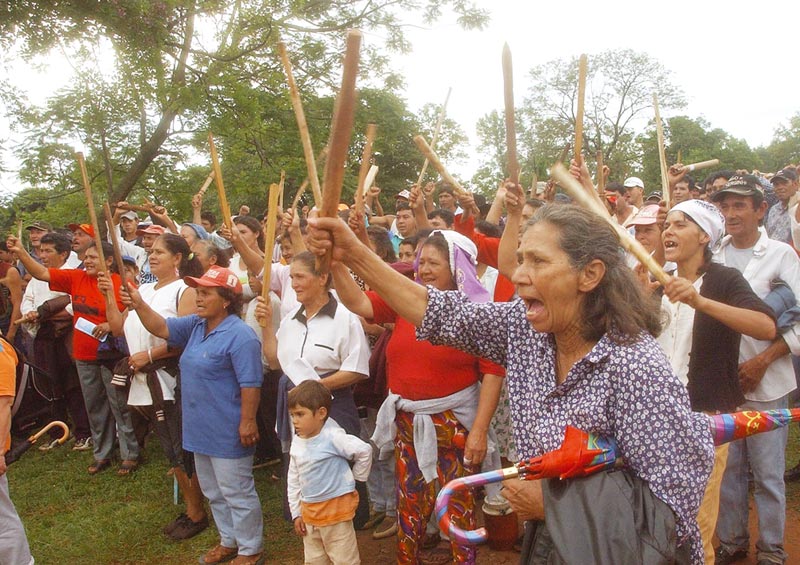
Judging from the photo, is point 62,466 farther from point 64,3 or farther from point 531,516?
point 531,516

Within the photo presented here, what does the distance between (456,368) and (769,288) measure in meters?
2.03

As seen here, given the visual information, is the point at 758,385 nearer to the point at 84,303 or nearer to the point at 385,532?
the point at 385,532

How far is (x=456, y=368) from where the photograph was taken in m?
3.69

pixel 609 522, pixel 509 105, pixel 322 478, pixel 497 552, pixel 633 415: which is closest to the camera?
pixel 609 522

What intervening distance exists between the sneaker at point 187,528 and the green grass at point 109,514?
51 millimetres

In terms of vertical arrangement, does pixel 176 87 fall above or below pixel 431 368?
above

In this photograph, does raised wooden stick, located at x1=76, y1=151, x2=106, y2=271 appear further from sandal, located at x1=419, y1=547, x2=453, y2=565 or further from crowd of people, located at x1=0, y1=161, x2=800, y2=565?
sandal, located at x1=419, y1=547, x2=453, y2=565

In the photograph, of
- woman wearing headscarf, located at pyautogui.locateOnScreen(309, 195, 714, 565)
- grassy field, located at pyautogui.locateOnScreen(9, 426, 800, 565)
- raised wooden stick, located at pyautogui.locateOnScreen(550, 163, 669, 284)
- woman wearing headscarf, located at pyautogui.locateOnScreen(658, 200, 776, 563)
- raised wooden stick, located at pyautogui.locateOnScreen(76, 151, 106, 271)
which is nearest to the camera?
woman wearing headscarf, located at pyautogui.locateOnScreen(309, 195, 714, 565)

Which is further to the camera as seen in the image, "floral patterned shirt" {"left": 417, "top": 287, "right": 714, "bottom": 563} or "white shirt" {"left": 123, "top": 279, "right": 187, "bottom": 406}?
"white shirt" {"left": 123, "top": 279, "right": 187, "bottom": 406}

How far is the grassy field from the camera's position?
15.9ft

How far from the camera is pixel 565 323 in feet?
6.81

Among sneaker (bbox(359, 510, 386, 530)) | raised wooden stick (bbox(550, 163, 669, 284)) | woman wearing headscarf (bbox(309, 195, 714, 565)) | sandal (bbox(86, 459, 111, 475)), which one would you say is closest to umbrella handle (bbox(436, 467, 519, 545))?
woman wearing headscarf (bbox(309, 195, 714, 565))

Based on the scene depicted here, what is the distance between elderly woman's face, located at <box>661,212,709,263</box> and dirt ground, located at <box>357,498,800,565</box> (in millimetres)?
2225

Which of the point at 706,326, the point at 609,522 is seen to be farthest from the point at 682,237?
the point at 609,522
